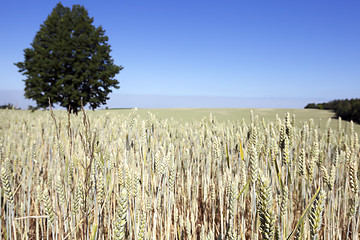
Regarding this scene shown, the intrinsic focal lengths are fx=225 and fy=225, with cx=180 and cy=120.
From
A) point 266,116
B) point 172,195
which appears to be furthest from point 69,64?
point 172,195

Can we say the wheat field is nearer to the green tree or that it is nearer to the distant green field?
the distant green field

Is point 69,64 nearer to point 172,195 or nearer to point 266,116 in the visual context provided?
point 266,116

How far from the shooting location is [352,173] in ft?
3.97

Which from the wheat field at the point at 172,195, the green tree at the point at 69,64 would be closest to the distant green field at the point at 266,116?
the wheat field at the point at 172,195

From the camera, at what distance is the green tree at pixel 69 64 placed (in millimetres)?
14258

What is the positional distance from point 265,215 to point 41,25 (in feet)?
64.4

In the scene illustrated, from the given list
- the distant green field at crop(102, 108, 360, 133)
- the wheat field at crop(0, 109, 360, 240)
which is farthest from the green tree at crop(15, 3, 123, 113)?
the wheat field at crop(0, 109, 360, 240)

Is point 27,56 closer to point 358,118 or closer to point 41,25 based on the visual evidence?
point 41,25

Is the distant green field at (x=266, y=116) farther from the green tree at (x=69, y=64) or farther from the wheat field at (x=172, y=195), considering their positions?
the green tree at (x=69, y=64)

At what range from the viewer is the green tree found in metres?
14.3

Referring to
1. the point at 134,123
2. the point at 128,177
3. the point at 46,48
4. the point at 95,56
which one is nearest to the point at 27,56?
the point at 46,48

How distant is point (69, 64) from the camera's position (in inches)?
603

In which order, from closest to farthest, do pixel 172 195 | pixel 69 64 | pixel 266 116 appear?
pixel 172 195, pixel 266 116, pixel 69 64

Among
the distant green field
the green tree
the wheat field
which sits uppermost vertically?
the green tree
